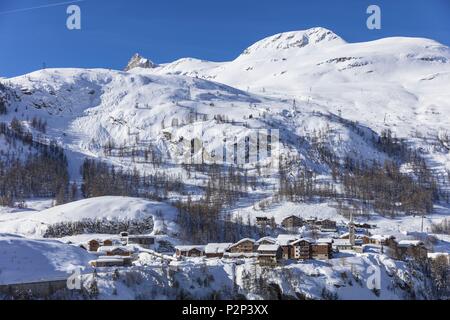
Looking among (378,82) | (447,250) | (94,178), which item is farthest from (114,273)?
(378,82)

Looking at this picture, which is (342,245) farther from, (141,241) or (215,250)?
(141,241)

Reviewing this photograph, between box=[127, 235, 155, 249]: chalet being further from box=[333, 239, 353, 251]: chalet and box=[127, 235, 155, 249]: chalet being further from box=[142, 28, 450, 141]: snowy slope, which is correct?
box=[142, 28, 450, 141]: snowy slope

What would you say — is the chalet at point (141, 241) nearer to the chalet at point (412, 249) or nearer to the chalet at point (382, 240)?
the chalet at point (382, 240)

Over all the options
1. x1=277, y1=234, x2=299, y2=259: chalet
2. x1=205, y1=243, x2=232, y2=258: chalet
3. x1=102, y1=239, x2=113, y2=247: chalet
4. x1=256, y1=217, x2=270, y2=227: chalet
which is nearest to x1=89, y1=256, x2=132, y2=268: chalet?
x1=205, y1=243, x2=232, y2=258: chalet

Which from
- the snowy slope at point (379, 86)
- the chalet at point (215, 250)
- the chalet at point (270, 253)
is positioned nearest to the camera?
the chalet at point (270, 253)

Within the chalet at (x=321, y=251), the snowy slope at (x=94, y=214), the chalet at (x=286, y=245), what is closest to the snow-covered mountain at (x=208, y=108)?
the snowy slope at (x=94, y=214)

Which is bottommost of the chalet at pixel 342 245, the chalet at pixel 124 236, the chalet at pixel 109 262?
the chalet at pixel 342 245
